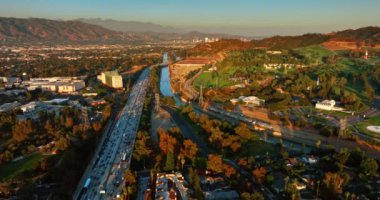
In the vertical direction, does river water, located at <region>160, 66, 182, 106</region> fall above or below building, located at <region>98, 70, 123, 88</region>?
below

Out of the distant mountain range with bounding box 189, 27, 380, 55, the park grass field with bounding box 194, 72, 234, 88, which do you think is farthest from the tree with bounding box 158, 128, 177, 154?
the distant mountain range with bounding box 189, 27, 380, 55

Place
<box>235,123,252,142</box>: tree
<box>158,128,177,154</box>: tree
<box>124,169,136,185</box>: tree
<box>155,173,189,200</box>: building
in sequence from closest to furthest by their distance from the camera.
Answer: <box>155,173,189,200</box>: building → <box>124,169,136,185</box>: tree → <box>158,128,177,154</box>: tree → <box>235,123,252,142</box>: tree

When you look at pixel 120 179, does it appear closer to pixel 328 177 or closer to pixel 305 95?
pixel 328 177

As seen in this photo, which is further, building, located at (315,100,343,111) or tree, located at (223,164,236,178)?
building, located at (315,100,343,111)

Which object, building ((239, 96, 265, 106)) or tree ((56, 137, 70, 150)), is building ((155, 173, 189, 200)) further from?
building ((239, 96, 265, 106))

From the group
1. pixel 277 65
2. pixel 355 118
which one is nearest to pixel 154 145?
pixel 355 118

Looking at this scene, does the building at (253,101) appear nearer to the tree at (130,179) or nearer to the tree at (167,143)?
the tree at (167,143)
